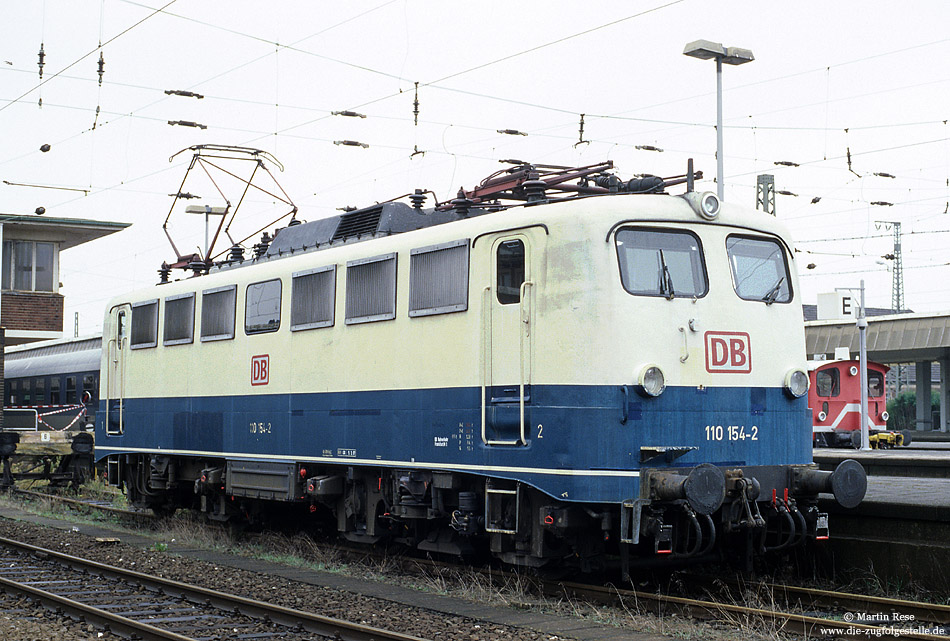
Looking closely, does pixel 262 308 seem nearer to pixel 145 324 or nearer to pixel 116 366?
pixel 145 324

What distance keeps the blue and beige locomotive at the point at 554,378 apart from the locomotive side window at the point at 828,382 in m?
22.8

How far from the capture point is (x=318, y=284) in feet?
42.0

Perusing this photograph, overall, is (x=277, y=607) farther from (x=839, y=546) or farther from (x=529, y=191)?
(x=839, y=546)

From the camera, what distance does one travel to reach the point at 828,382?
32844 mm

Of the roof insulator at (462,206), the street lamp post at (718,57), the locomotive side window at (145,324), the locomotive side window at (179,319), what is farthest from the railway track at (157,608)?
the street lamp post at (718,57)

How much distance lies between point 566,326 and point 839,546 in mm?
3907

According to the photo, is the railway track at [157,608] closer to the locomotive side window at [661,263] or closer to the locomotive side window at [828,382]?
the locomotive side window at [661,263]

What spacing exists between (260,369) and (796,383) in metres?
6.77

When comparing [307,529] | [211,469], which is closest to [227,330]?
[211,469]

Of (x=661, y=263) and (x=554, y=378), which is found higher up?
(x=661, y=263)

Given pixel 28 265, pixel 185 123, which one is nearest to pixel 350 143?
pixel 185 123

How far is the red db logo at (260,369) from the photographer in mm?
13617

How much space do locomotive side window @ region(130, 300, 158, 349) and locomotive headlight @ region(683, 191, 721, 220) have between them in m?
9.30

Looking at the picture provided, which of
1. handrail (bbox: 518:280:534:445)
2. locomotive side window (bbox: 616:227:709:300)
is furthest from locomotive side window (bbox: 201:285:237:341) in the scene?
locomotive side window (bbox: 616:227:709:300)
